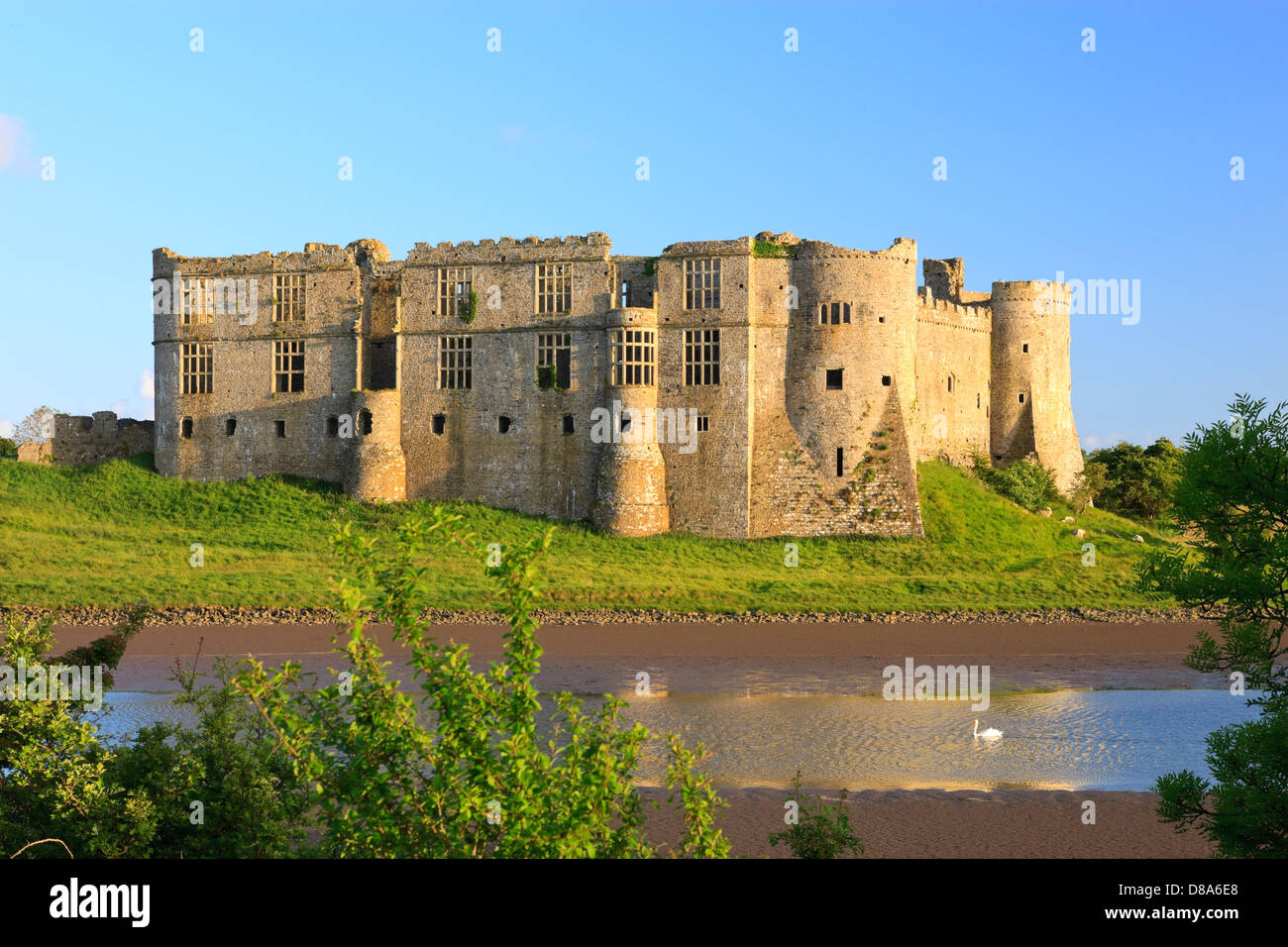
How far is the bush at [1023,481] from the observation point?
5406 cm

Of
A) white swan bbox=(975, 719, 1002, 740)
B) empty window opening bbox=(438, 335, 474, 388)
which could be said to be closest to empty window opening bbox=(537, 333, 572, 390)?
empty window opening bbox=(438, 335, 474, 388)

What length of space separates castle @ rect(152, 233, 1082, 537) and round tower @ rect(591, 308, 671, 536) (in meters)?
0.09

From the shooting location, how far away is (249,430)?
180ft

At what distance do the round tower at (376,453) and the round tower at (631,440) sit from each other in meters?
9.23

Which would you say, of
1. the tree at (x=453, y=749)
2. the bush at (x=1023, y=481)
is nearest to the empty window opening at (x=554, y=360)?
the bush at (x=1023, y=481)

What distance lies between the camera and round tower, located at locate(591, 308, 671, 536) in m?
49.1

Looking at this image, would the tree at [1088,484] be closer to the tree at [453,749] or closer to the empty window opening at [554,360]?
the empty window opening at [554,360]

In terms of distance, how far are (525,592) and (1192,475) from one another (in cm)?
749

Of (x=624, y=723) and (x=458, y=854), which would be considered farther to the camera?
(x=624, y=723)

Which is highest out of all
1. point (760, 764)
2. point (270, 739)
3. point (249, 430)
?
point (249, 430)

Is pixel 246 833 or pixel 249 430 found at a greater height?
pixel 249 430
